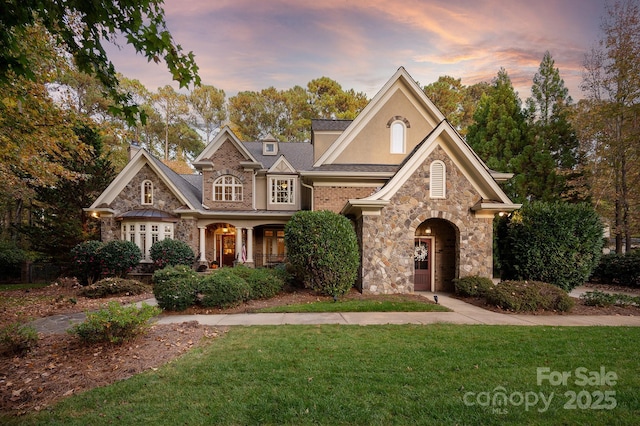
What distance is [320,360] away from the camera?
444 centimetres

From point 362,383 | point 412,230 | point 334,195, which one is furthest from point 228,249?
point 362,383

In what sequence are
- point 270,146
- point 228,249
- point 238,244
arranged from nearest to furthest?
point 238,244, point 228,249, point 270,146

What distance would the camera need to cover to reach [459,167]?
10.4 meters

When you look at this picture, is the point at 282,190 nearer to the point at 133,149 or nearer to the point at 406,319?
the point at 133,149

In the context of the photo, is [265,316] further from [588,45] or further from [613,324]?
[588,45]

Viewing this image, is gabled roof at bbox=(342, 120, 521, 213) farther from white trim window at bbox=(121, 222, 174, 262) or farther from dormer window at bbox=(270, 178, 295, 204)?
white trim window at bbox=(121, 222, 174, 262)

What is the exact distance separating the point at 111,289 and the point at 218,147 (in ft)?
30.3

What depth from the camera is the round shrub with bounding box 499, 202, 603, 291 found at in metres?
10.1

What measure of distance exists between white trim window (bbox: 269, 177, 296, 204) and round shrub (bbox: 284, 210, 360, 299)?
25.7 ft

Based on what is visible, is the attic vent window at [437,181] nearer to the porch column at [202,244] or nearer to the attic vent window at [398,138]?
the attic vent window at [398,138]

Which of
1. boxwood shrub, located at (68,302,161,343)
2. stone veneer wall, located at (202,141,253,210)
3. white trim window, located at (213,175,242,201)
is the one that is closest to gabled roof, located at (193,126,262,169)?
stone veneer wall, located at (202,141,253,210)

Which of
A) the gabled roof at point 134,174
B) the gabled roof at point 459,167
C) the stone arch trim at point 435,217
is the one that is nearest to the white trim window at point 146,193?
the gabled roof at point 134,174

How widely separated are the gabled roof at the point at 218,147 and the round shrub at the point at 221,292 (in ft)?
31.2

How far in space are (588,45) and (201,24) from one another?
20848 millimetres
